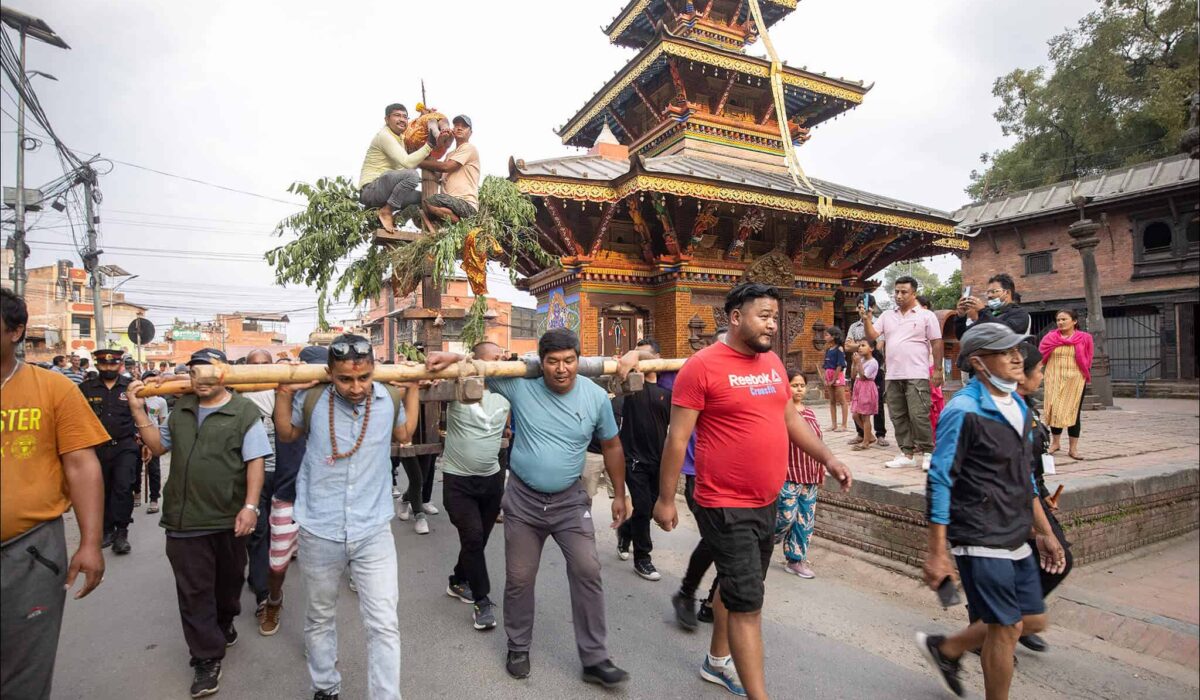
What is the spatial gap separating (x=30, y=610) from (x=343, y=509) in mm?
1089

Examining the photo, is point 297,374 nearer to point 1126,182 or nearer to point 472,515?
point 472,515

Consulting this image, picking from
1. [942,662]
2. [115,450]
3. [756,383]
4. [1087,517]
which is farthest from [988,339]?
[115,450]

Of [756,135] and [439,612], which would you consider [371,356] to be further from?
[756,135]

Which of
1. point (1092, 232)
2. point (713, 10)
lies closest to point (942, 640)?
point (1092, 232)

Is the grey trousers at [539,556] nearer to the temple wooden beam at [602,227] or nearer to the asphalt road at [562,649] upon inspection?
the asphalt road at [562,649]

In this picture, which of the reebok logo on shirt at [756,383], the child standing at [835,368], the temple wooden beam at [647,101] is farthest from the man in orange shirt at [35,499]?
the temple wooden beam at [647,101]

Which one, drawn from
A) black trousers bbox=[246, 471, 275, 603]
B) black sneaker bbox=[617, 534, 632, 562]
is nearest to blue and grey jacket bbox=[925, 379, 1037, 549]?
black sneaker bbox=[617, 534, 632, 562]

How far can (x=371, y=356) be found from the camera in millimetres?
2760

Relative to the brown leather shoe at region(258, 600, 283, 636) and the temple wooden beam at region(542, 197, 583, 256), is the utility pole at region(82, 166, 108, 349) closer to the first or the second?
the temple wooden beam at region(542, 197, 583, 256)

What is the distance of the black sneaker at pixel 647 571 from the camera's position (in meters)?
4.59

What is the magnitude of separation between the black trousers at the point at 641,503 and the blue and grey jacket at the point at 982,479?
240cm

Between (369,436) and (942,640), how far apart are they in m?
3.09

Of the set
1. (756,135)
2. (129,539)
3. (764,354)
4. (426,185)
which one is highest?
(756,135)

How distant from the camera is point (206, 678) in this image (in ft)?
9.89
